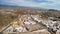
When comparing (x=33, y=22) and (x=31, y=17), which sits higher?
(x=31, y=17)

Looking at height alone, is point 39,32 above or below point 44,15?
below

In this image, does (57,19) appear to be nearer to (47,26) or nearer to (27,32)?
(47,26)

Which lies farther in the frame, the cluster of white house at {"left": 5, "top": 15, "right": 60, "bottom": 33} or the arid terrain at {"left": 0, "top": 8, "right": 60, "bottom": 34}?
the cluster of white house at {"left": 5, "top": 15, "right": 60, "bottom": 33}

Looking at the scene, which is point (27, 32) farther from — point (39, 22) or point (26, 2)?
point (26, 2)

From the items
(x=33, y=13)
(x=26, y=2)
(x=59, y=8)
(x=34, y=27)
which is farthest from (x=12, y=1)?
(x=59, y=8)

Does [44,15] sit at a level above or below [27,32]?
above

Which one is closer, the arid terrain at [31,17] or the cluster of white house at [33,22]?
the arid terrain at [31,17]

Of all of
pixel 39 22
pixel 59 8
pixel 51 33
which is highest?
pixel 59 8

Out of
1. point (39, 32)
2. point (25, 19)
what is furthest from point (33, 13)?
point (39, 32)
